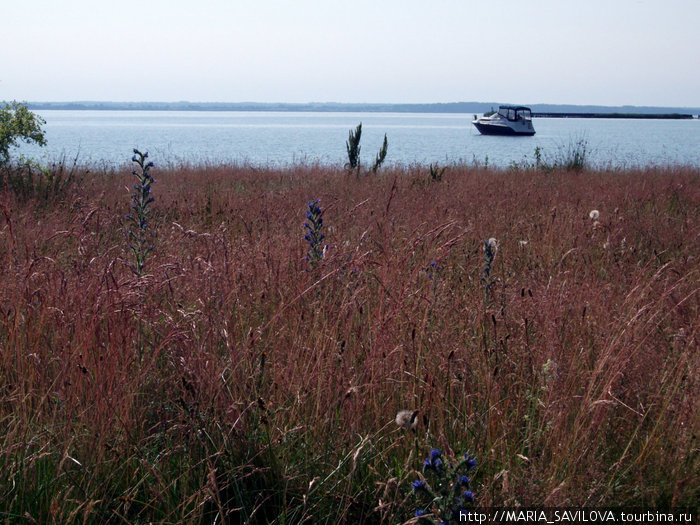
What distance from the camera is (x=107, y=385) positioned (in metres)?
2.30

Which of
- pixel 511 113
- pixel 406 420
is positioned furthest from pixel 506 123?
pixel 406 420

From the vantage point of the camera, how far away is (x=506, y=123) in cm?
6325

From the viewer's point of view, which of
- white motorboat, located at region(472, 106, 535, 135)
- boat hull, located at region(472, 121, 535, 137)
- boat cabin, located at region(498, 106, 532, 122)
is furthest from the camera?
boat hull, located at region(472, 121, 535, 137)

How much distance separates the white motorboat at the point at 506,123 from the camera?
63250 mm

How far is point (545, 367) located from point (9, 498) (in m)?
1.88

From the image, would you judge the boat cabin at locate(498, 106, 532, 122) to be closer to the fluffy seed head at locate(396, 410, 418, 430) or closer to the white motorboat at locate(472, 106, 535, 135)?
the white motorboat at locate(472, 106, 535, 135)

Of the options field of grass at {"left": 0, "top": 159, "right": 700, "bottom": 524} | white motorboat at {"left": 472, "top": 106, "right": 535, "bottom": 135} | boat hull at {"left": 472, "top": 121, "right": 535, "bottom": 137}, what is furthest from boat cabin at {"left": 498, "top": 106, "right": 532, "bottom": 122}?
field of grass at {"left": 0, "top": 159, "right": 700, "bottom": 524}

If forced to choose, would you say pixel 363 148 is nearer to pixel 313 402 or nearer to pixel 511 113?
pixel 511 113

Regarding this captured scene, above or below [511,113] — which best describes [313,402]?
below

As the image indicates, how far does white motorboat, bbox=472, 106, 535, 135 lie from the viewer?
208 ft

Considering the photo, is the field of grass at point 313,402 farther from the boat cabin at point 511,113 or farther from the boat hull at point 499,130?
the boat hull at point 499,130

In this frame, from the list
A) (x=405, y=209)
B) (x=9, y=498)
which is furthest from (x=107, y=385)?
(x=405, y=209)

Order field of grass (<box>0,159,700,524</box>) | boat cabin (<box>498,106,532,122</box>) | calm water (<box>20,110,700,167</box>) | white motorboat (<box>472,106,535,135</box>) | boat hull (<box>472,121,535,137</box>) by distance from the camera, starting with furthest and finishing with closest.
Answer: boat hull (<box>472,121,535,137</box>)
white motorboat (<box>472,106,535,135</box>)
boat cabin (<box>498,106,532,122</box>)
calm water (<box>20,110,700,167</box>)
field of grass (<box>0,159,700,524</box>)

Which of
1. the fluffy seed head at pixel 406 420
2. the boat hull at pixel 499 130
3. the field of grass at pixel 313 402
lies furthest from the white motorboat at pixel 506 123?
the fluffy seed head at pixel 406 420
